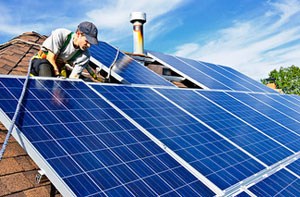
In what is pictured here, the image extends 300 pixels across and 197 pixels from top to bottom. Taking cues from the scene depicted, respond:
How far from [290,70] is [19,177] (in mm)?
85123

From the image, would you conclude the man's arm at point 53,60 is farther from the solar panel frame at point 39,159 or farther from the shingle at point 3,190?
the shingle at point 3,190

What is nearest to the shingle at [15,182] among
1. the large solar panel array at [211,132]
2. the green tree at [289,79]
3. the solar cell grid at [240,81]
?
the large solar panel array at [211,132]

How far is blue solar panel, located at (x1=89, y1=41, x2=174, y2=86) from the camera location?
27.1 feet

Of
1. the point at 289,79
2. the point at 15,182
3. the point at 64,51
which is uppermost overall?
the point at 64,51

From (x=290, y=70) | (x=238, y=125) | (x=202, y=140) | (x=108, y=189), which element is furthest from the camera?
(x=290, y=70)

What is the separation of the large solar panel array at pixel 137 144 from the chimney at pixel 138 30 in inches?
283

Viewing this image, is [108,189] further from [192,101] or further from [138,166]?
[192,101]

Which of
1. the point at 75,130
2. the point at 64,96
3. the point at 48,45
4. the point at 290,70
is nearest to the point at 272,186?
the point at 75,130

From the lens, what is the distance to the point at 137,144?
4.63m

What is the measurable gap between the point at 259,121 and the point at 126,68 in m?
4.14

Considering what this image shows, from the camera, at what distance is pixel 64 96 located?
198 inches

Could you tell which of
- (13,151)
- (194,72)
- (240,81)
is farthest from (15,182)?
(240,81)

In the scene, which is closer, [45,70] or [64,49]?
[45,70]

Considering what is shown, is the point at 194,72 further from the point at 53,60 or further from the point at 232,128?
the point at 53,60
